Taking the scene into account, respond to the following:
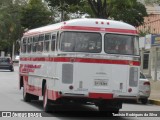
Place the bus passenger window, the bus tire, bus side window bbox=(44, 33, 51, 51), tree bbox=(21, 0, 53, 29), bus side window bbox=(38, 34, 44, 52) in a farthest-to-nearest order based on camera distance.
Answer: tree bbox=(21, 0, 53, 29)
the bus tire
the bus passenger window
bus side window bbox=(38, 34, 44, 52)
bus side window bbox=(44, 33, 51, 51)

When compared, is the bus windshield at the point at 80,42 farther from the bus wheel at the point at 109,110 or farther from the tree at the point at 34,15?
the tree at the point at 34,15

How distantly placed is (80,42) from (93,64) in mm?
791

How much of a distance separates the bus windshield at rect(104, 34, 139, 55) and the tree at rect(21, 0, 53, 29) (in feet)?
99.8

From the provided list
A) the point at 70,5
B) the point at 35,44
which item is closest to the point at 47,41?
the point at 35,44

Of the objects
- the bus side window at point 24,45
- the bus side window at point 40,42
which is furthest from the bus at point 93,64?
the bus side window at point 24,45

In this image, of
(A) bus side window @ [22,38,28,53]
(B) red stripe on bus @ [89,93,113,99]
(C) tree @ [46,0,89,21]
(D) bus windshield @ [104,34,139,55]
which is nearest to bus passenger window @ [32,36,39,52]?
(A) bus side window @ [22,38,28,53]

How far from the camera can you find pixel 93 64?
49.4 feet

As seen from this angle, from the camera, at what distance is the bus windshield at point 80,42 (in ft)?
50.1

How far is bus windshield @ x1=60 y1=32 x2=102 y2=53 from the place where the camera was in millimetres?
15281

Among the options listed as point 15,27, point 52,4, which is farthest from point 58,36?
point 15,27

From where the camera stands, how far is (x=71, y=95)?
48.8 ft

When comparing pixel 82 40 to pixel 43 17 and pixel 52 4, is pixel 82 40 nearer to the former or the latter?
pixel 52 4

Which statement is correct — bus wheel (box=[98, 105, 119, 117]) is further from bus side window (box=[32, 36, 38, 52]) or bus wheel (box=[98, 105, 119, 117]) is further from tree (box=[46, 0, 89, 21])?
tree (box=[46, 0, 89, 21])

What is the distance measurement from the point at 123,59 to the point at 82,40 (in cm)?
131
